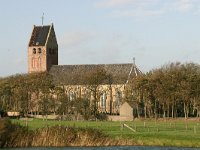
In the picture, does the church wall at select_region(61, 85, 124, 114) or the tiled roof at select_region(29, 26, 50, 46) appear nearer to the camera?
the church wall at select_region(61, 85, 124, 114)

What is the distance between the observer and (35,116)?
111 metres

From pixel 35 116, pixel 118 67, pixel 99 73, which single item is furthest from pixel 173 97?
pixel 118 67

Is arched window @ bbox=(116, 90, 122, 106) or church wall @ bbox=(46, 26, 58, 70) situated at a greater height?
church wall @ bbox=(46, 26, 58, 70)

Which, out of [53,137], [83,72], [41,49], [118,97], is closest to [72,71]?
[83,72]

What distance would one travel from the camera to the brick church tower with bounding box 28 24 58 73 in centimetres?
15350

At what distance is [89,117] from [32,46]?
57.7m

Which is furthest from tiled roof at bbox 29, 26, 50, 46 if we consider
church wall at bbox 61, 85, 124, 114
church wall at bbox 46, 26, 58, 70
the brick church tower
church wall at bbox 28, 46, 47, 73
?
church wall at bbox 61, 85, 124, 114

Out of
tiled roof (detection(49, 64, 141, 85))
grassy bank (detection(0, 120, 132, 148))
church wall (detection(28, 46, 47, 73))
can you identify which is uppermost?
church wall (detection(28, 46, 47, 73))

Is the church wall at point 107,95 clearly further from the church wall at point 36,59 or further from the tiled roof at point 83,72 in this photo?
the church wall at point 36,59

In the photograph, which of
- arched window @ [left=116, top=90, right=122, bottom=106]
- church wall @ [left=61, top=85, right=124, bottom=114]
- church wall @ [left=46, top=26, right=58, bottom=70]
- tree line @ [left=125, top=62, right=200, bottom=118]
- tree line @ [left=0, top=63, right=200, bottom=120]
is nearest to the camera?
tree line @ [left=125, top=62, right=200, bottom=118]

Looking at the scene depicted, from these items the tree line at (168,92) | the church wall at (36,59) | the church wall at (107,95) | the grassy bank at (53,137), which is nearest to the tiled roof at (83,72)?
the church wall at (107,95)

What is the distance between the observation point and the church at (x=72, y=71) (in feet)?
411

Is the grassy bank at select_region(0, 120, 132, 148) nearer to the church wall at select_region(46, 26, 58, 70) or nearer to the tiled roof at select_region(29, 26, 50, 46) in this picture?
the church wall at select_region(46, 26, 58, 70)

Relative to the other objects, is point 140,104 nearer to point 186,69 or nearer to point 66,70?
point 186,69
